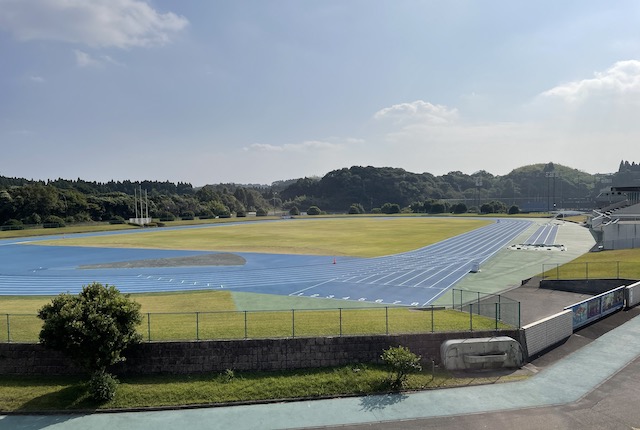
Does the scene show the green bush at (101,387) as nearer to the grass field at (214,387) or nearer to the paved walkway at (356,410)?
the grass field at (214,387)

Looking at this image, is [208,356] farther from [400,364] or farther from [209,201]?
[209,201]

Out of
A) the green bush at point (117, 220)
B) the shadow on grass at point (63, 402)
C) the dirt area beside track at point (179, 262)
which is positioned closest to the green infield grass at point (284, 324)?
the shadow on grass at point (63, 402)

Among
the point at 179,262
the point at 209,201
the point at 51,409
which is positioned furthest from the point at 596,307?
the point at 209,201

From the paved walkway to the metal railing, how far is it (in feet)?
8.94

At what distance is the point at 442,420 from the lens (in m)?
12.6

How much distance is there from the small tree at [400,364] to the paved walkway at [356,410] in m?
0.62

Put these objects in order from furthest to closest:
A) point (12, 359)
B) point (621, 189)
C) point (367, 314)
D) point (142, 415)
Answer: point (621, 189)
point (367, 314)
point (12, 359)
point (142, 415)

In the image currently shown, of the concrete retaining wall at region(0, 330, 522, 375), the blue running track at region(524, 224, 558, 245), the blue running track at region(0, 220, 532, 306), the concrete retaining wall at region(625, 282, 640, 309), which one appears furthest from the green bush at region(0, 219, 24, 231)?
the concrete retaining wall at region(625, 282, 640, 309)

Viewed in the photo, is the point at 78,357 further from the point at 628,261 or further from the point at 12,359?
the point at 628,261

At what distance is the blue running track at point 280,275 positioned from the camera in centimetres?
2833

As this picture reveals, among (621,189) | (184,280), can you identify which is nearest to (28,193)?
(184,280)

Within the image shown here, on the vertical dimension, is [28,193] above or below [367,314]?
above

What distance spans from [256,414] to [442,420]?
18.4 ft

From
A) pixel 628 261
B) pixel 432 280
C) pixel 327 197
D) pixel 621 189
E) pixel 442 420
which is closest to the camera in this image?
pixel 442 420
